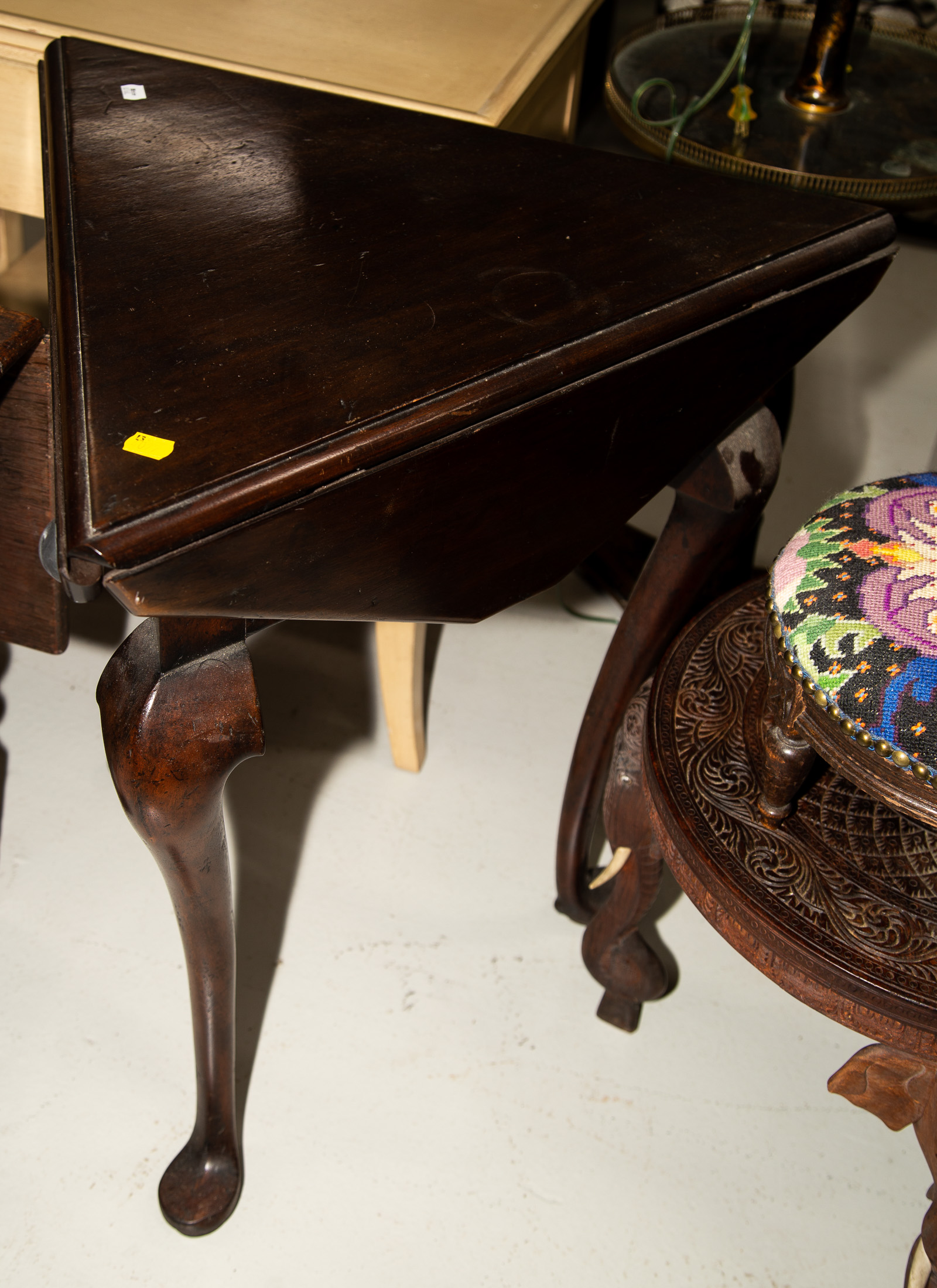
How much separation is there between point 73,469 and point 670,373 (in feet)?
1.37

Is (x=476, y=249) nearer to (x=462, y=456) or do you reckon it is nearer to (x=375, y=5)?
(x=462, y=456)

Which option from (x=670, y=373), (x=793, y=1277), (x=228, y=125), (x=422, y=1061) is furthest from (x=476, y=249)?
(x=793, y=1277)

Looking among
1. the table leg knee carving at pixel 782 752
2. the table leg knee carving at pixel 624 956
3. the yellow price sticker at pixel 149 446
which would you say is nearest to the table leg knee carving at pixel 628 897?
the table leg knee carving at pixel 624 956

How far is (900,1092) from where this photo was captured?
87 cm

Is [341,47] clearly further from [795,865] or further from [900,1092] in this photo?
[900,1092]

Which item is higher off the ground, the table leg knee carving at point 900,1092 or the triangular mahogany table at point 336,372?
the triangular mahogany table at point 336,372

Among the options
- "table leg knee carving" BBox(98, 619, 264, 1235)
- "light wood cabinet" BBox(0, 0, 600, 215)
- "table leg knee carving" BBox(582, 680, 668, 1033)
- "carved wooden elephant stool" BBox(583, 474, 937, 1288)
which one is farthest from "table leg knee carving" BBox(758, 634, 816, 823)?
"light wood cabinet" BBox(0, 0, 600, 215)

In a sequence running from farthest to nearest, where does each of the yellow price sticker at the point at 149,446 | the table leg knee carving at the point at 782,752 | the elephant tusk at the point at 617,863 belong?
1. the elephant tusk at the point at 617,863
2. the table leg knee carving at the point at 782,752
3. the yellow price sticker at the point at 149,446

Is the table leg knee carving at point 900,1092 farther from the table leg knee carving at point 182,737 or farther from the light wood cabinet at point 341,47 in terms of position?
the light wood cabinet at point 341,47

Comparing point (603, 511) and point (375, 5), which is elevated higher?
point (375, 5)

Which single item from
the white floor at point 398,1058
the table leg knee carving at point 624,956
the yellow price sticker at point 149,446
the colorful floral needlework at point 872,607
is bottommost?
the white floor at point 398,1058

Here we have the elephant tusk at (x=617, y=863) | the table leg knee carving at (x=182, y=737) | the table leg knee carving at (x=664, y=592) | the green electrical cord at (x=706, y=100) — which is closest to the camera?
the table leg knee carving at (x=182, y=737)

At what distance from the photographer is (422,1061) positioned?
118cm

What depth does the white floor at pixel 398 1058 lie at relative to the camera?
3.43ft
